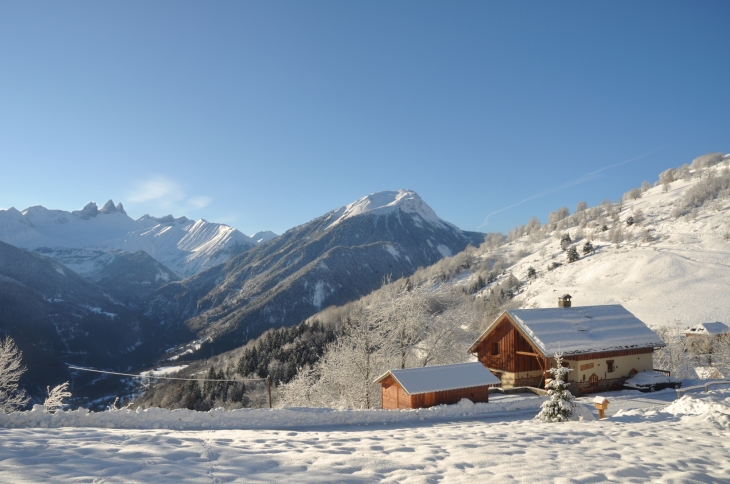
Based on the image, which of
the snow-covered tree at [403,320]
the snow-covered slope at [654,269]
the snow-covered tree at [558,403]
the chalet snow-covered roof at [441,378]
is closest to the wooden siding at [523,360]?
the snow-covered tree at [403,320]

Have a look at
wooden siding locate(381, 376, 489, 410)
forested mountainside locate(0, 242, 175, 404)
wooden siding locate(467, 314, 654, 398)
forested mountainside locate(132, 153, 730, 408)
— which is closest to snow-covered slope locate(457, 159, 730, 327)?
forested mountainside locate(132, 153, 730, 408)

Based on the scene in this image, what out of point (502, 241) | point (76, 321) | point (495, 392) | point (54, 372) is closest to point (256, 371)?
point (495, 392)

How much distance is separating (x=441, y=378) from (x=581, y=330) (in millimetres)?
14394

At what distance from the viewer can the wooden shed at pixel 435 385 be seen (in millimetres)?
20469

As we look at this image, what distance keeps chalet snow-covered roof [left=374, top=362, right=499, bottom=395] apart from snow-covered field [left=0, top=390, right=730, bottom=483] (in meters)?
7.54

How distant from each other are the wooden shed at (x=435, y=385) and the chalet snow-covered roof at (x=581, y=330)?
23.5 ft

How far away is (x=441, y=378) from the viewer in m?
21.4

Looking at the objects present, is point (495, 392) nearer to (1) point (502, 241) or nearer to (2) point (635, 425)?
(2) point (635, 425)

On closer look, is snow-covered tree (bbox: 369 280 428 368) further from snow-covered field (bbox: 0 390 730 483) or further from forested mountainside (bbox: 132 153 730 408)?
snow-covered field (bbox: 0 390 730 483)

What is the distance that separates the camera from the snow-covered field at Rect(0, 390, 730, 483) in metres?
6.92

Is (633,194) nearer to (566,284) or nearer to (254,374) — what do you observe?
(566,284)

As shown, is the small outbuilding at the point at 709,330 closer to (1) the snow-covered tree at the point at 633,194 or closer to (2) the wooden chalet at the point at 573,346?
(2) the wooden chalet at the point at 573,346

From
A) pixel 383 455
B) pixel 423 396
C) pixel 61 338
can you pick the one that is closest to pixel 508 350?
pixel 423 396

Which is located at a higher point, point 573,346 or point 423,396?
point 573,346
